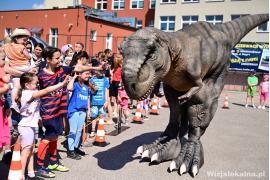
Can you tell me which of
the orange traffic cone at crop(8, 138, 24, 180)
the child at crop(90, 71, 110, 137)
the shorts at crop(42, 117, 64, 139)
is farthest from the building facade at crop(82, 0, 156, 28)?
the orange traffic cone at crop(8, 138, 24, 180)

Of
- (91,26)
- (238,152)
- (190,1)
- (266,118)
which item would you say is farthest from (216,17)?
(238,152)

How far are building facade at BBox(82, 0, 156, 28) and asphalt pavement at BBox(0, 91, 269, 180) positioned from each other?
1180 inches

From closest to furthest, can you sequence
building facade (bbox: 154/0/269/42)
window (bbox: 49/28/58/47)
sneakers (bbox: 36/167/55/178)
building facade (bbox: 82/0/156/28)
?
sneakers (bbox: 36/167/55/178), window (bbox: 49/28/58/47), building facade (bbox: 154/0/269/42), building facade (bbox: 82/0/156/28)

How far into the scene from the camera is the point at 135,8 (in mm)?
38781

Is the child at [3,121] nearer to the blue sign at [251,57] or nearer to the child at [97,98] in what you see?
the child at [97,98]

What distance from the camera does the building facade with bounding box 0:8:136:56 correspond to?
2456cm

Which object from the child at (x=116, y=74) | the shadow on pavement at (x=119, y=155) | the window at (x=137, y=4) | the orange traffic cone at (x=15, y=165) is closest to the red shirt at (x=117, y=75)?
the child at (x=116, y=74)

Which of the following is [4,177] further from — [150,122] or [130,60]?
[150,122]

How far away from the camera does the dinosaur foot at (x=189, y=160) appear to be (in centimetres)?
481

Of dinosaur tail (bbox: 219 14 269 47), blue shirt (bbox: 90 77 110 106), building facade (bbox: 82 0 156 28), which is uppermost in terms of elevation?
building facade (bbox: 82 0 156 28)

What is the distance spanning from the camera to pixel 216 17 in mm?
30391

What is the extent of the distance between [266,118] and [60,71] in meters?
8.61

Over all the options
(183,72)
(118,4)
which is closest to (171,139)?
(183,72)

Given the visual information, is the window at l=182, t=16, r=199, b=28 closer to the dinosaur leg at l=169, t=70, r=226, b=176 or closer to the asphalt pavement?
the asphalt pavement
